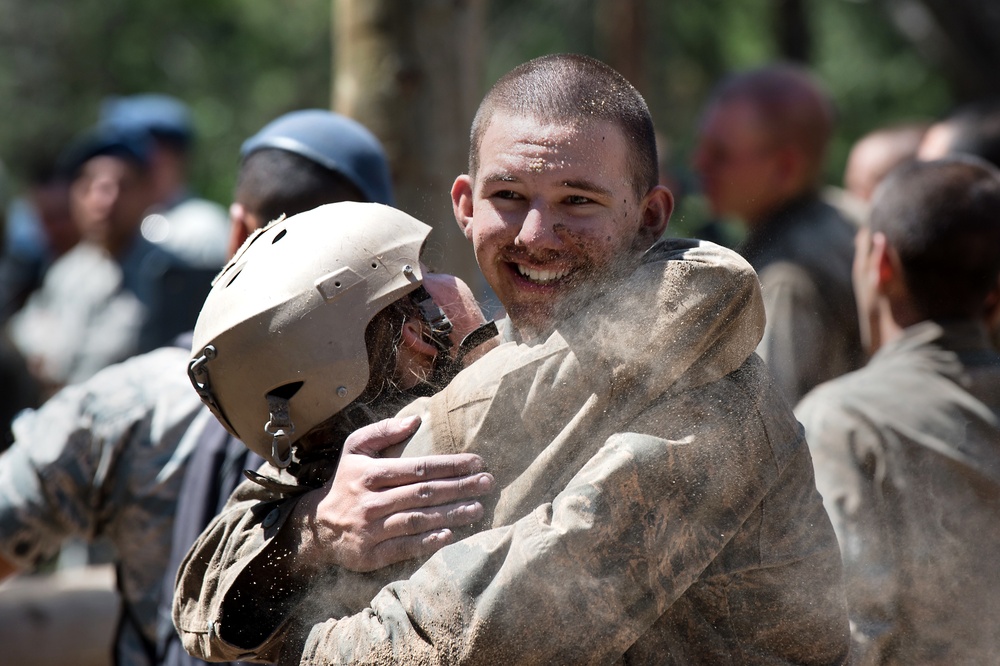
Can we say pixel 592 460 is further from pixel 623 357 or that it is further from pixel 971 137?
pixel 971 137

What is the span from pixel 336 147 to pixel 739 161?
2239 millimetres

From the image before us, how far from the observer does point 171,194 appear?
7.41 m

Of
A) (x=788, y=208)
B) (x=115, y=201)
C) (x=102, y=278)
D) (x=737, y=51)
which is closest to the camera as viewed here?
(x=788, y=208)

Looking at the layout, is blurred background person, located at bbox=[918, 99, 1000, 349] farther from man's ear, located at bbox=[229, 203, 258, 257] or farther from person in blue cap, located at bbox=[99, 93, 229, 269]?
person in blue cap, located at bbox=[99, 93, 229, 269]

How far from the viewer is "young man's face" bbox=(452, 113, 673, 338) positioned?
198 cm

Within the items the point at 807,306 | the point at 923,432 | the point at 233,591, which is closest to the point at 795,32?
the point at 807,306

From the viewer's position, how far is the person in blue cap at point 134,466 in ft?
→ 9.78

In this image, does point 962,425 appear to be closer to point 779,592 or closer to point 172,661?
point 779,592

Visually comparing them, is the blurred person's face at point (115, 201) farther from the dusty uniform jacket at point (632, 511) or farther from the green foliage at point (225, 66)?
the green foliage at point (225, 66)

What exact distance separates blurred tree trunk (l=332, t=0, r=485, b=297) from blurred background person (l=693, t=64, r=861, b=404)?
3.80 feet

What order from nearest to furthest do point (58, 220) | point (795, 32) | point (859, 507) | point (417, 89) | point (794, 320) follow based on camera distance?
1. point (859, 507)
2. point (794, 320)
3. point (417, 89)
4. point (58, 220)
5. point (795, 32)

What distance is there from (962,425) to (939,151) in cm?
203

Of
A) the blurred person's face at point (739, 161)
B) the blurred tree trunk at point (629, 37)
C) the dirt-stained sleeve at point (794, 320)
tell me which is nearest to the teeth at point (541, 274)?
the dirt-stained sleeve at point (794, 320)

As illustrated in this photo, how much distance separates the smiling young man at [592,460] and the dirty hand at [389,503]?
0.01m
